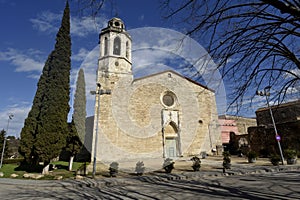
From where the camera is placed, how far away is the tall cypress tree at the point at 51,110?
10516 mm

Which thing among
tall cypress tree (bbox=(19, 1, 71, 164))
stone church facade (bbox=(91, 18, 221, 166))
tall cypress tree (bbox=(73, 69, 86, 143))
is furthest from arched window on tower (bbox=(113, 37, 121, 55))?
tall cypress tree (bbox=(19, 1, 71, 164))

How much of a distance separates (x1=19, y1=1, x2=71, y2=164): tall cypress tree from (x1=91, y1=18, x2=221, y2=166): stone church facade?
2.78 metres

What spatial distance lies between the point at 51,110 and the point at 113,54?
7314 mm

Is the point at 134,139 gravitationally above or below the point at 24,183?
above

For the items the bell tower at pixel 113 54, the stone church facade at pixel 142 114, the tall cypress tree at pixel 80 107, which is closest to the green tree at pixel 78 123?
the tall cypress tree at pixel 80 107

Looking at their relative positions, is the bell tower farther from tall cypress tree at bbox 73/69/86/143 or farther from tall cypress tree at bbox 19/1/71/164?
tall cypress tree at bbox 19/1/71/164

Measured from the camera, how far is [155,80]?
17984 mm

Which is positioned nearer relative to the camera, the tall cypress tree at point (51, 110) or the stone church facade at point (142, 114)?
the tall cypress tree at point (51, 110)

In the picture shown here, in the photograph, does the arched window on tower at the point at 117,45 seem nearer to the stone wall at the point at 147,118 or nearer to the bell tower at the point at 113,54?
the bell tower at the point at 113,54

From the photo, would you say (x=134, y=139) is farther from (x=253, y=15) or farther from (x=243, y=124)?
(x=243, y=124)

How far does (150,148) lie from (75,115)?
7.09 m

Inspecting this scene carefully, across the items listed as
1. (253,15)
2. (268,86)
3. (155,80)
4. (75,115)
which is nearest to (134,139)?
(75,115)

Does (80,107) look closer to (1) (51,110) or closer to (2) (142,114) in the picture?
(1) (51,110)

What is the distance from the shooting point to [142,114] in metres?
16.2
